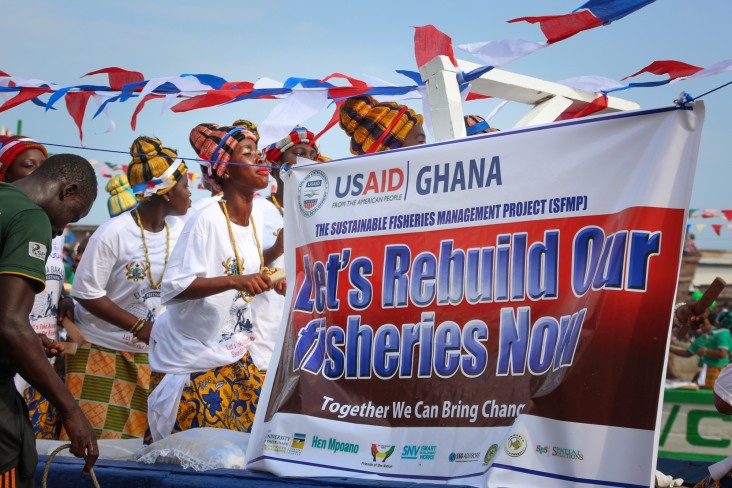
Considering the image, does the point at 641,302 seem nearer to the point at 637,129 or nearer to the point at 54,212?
the point at 637,129

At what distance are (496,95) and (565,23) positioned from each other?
784mm

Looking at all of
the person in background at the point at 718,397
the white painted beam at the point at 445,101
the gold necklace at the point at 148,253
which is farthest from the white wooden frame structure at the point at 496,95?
the gold necklace at the point at 148,253

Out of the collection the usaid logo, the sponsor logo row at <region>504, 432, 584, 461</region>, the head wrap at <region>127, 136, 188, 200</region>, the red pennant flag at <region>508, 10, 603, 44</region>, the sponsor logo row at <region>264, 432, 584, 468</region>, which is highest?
the red pennant flag at <region>508, 10, 603, 44</region>

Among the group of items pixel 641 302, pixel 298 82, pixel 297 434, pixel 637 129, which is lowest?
pixel 297 434

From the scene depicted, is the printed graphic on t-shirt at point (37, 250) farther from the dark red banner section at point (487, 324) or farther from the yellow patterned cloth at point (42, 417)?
the yellow patterned cloth at point (42, 417)

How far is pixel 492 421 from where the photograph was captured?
11.0 ft

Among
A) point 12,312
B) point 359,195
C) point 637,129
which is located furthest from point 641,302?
point 12,312

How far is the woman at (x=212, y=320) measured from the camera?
4789 millimetres

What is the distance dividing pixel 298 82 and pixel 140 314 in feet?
7.88

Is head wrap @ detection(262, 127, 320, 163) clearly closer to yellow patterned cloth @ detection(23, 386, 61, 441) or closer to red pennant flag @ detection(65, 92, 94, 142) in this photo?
red pennant flag @ detection(65, 92, 94, 142)

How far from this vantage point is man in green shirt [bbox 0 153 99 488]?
312 cm

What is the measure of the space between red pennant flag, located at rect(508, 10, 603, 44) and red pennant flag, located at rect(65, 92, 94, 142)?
2847 mm

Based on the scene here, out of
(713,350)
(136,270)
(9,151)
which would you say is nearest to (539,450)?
(136,270)

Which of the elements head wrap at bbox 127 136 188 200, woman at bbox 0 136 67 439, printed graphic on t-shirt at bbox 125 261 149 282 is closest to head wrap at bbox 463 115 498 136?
head wrap at bbox 127 136 188 200
